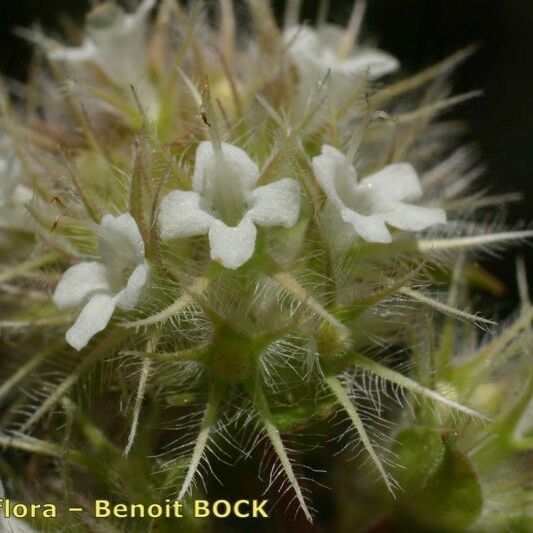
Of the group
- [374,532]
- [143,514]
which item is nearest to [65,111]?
[143,514]

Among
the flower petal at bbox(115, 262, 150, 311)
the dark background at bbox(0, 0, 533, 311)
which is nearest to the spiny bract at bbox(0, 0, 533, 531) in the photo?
the flower petal at bbox(115, 262, 150, 311)

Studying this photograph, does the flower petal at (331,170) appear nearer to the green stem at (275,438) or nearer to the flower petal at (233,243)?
the flower petal at (233,243)

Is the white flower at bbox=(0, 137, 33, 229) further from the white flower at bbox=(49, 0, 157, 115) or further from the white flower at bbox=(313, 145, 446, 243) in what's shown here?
the white flower at bbox=(313, 145, 446, 243)

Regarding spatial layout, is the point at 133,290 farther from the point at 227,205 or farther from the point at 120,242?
the point at 227,205

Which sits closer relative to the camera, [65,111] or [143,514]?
[143,514]

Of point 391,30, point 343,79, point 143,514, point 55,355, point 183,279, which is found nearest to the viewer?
point 183,279

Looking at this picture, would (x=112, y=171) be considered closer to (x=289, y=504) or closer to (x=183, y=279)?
(x=183, y=279)
